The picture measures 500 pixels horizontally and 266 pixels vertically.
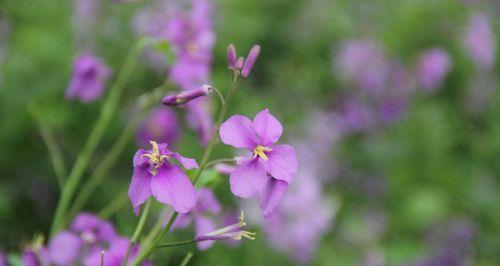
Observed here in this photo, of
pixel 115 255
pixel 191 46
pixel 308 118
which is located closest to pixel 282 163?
pixel 115 255

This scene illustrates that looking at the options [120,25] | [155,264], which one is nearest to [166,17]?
[155,264]

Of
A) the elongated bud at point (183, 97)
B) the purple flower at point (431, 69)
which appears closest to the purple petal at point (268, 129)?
the elongated bud at point (183, 97)

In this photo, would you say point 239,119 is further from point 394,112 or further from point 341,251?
point 394,112

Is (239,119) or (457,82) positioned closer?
(239,119)

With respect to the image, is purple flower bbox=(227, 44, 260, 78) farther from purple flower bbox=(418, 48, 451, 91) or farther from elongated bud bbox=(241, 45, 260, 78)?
purple flower bbox=(418, 48, 451, 91)

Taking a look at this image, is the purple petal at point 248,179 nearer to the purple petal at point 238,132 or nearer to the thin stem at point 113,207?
the purple petal at point 238,132

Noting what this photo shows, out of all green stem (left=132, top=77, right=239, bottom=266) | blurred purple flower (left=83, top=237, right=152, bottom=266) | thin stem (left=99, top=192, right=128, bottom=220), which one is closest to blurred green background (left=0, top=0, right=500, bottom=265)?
thin stem (left=99, top=192, right=128, bottom=220)
